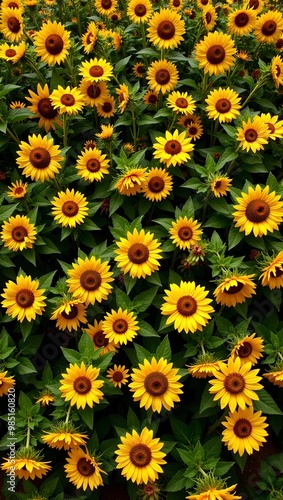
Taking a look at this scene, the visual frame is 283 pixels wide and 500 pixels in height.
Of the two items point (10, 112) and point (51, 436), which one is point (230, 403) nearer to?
point (51, 436)

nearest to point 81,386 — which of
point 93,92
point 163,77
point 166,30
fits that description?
point 93,92

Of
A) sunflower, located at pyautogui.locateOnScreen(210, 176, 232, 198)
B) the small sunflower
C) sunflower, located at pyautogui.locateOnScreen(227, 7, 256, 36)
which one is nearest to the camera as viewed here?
sunflower, located at pyautogui.locateOnScreen(210, 176, 232, 198)

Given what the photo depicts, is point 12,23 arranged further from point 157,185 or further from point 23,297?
point 23,297

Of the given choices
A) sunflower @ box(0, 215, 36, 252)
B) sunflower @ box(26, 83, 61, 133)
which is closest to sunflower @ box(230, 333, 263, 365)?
sunflower @ box(0, 215, 36, 252)

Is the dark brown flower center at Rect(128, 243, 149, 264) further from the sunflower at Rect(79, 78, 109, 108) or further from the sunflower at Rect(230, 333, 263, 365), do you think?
the sunflower at Rect(79, 78, 109, 108)

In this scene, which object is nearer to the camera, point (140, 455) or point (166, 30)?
point (140, 455)

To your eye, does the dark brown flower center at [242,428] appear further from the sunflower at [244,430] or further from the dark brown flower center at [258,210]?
the dark brown flower center at [258,210]

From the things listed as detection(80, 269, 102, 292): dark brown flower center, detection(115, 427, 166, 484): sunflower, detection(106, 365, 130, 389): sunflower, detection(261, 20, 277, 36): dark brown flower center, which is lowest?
detection(115, 427, 166, 484): sunflower
